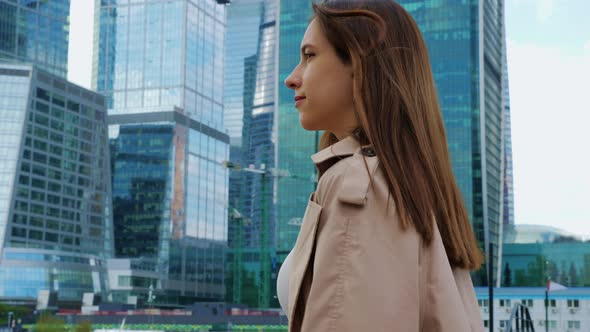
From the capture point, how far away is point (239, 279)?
11794 cm

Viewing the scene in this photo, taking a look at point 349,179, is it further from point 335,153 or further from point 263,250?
point 263,250

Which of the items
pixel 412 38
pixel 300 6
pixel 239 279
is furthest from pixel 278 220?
pixel 412 38

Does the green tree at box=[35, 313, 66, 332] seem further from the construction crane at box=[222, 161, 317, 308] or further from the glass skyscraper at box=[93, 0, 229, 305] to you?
the construction crane at box=[222, 161, 317, 308]

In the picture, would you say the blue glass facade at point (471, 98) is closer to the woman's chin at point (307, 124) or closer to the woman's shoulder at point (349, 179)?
the woman's chin at point (307, 124)

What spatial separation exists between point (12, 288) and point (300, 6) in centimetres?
4919

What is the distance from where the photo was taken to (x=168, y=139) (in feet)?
407

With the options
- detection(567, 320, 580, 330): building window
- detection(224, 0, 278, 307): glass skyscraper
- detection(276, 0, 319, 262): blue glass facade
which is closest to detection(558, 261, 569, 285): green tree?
detection(567, 320, 580, 330): building window

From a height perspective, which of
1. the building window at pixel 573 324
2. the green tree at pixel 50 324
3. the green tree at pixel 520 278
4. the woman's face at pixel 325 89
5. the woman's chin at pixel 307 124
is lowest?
the green tree at pixel 50 324

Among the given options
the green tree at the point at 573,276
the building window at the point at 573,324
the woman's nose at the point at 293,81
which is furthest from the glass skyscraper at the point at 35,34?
the woman's nose at the point at 293,81

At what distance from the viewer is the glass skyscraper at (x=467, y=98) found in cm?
9231

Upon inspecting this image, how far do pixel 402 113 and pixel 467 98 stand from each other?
94784 mm

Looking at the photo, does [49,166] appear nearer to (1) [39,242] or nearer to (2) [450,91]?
(1) [39,242]

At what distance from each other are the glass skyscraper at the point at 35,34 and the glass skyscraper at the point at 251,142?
32.4 m

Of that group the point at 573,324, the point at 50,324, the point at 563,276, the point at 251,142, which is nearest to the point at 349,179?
the point at 573,324
